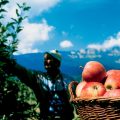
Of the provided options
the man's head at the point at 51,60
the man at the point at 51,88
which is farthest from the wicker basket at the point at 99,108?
the man's head at the point at 51,60

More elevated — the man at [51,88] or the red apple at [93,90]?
the man at [51,88]

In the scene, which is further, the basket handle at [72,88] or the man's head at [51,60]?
the man's head at [51,60]

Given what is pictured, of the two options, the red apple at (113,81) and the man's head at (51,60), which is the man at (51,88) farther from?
the red apple at (113,81)

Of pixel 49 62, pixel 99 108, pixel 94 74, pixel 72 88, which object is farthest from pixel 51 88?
pixel 99 108

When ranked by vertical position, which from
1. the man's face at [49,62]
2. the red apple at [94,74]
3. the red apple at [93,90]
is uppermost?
the man's face at [49,62]

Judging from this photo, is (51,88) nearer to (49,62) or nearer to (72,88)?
(49,62)

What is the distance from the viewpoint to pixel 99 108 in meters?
2.81

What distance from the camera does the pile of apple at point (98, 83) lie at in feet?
9.68

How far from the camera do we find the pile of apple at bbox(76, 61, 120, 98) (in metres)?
2.95

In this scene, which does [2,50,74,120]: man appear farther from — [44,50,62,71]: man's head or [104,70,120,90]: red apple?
[104,70,120,90]: red apple

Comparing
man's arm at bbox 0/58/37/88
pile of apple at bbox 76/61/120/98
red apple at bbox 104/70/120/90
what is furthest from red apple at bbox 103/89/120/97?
man's arm at bbox 0/58/37/88

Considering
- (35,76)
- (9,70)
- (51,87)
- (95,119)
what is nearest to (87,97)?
(95,119)

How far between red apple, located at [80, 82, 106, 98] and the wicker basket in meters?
0.10

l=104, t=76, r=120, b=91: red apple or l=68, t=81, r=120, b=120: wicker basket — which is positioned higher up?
l=104, t=76, r=120, b=91: red apple
